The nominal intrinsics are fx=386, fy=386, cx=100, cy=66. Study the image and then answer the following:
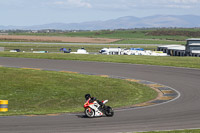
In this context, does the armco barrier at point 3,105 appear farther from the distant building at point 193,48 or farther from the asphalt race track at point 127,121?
the distant building at point 193,48

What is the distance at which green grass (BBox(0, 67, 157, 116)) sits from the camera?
93.7 feet

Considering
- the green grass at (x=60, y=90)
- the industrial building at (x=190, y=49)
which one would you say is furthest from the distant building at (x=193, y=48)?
the green grass at (x=60, y=90)

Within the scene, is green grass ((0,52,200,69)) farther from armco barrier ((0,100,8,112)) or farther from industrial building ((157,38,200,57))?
armco barrier ((0,100,8,112))

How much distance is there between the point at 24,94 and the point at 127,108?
425 inches

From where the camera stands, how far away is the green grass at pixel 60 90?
2856 cm

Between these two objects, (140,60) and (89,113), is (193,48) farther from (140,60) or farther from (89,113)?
(89,113)

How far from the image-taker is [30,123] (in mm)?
18844

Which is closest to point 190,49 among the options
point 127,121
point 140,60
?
point 140,60

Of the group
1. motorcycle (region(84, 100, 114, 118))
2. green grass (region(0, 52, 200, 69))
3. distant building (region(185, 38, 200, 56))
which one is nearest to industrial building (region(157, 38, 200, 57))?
distant building (region(185, 38, 200, 56))

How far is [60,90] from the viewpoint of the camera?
108ft

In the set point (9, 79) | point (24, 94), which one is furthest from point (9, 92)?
point (9, 79)

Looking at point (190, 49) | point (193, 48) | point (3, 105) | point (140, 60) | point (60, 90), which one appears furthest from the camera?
point (190, 49)

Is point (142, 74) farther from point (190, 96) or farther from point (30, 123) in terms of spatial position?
point (30, 123)

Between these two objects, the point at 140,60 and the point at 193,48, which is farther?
the point at 193,48
